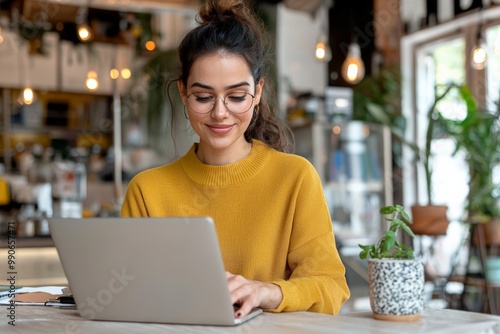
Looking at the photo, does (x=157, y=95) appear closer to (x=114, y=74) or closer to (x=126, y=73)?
(x=114, y=74)

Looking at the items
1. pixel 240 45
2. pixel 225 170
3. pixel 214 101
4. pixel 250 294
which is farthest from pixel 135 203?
pixel 250 294

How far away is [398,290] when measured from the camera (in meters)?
1.23

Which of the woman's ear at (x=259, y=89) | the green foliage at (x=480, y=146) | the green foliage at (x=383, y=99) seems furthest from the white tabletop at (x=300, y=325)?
the green foliage at (x=383, y=99)

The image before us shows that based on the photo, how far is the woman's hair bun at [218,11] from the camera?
1852 mm

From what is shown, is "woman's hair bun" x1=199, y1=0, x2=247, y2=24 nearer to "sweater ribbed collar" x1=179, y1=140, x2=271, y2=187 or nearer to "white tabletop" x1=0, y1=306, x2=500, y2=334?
"sweater ribbed collar" x1=179, y1=140, x2=271, y2=187

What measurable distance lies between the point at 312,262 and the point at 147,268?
1.67 feet

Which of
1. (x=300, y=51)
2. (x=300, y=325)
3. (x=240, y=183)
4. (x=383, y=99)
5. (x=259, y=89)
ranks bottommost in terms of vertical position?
(x=300, y=325)

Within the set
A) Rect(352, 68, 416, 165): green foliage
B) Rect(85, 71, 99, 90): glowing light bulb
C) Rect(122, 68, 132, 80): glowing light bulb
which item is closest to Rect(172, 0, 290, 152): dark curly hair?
Rect(85, 71, 99, 90): glowing light bulb

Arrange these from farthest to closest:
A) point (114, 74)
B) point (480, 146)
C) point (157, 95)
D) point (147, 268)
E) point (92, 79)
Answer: point (114, 74)
point (157, 95)
point (92, 79)
point (480, 146)
point (147, 268)

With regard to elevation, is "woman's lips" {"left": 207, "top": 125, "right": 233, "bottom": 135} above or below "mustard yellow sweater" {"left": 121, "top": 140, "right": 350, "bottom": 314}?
above

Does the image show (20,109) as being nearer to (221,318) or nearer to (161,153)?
(161,153)

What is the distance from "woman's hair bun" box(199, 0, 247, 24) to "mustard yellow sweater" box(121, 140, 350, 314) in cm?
36

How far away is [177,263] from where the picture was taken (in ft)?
3.86

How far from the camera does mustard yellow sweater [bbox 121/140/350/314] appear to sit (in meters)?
1.64
